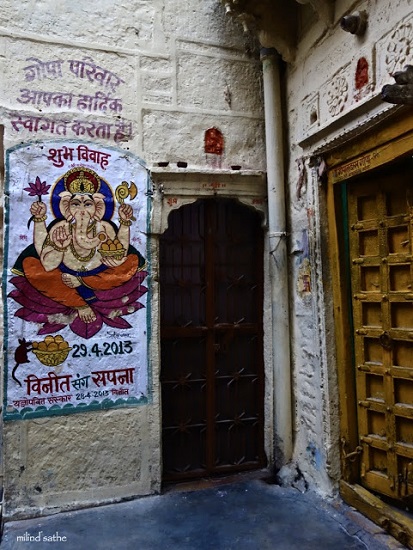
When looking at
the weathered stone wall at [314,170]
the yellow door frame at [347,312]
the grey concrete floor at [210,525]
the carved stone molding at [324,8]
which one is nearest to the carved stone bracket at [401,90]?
the weathered stone wall at [314,170]

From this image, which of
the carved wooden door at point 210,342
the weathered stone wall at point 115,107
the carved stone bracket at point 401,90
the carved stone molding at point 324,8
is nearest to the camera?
the carved stone bracket at point 401,90

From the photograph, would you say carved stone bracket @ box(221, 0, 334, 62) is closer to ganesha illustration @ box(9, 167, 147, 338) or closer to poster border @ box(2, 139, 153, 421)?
poster border @ box(2, 139, 153, 421)

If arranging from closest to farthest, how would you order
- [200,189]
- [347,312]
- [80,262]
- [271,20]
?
[347,312] < [80,262] < [271,20] < [200,189]

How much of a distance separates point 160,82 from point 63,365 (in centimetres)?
237

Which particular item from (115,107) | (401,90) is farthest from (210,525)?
(115,107)

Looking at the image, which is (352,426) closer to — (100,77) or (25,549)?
(25,549)

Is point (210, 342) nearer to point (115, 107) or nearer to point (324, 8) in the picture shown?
point (115, 107)

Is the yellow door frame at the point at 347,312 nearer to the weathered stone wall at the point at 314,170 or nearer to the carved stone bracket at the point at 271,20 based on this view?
the weathered stone wall at the point at 314,170

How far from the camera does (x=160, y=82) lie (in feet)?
12.7

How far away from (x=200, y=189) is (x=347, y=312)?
151 centimetres

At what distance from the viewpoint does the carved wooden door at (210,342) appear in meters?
3.90

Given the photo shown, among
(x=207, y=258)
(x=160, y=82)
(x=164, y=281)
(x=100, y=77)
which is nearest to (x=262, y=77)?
(x=160, y=82)

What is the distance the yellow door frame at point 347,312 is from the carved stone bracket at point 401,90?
63 centimetres

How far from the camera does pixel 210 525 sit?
3.19 m
